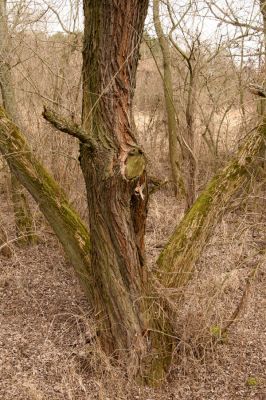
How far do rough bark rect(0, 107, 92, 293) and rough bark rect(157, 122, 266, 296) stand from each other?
72cm

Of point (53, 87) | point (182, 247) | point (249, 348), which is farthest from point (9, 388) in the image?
point (53, 87)

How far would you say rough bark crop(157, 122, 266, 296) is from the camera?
13.9 feet

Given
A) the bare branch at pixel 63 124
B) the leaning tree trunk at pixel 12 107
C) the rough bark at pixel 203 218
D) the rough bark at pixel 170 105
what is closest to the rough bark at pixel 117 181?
the bare branch at pixel 63 124

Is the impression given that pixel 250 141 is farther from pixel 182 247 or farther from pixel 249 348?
pixel 249 348

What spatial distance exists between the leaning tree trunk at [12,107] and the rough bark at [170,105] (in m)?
2.88

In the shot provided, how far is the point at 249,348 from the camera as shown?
4.55 m

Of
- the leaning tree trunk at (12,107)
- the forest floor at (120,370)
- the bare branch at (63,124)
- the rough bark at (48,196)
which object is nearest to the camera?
the bare branch at (63,124)

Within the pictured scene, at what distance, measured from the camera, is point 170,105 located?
899 cm

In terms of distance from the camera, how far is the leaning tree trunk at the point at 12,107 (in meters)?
6.07

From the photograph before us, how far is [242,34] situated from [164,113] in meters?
2.89

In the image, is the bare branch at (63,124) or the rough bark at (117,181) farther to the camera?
the rough bark at (117,181)

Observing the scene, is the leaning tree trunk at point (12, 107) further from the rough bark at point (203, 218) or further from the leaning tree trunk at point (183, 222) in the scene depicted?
the rough bark at point (203, 218)

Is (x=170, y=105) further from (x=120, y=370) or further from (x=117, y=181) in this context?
(x=120, y=370)

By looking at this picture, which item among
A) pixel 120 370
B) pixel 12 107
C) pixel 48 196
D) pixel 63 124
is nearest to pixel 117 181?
pixel 63 124
